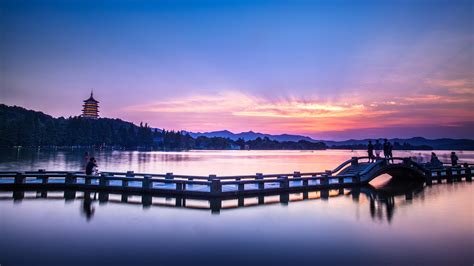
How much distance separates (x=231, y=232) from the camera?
32.9 feet

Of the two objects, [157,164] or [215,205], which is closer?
[215,205]

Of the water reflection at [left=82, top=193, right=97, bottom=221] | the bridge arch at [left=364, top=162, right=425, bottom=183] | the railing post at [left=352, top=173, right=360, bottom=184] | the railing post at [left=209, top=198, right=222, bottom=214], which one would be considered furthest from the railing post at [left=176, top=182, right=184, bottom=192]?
the bridge arch at [left=364, top=162, right=425, bottom=183]

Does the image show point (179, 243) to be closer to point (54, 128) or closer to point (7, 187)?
point (7, 187)

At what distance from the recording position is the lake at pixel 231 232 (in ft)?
24.8

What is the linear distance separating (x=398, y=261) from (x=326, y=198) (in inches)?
377

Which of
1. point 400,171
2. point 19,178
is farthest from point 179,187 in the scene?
point 400,171

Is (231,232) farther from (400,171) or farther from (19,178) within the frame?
(400,171)

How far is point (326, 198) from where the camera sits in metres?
17.0

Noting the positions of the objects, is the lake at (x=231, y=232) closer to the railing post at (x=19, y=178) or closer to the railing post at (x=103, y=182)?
the railing post at (x=103, y=182)

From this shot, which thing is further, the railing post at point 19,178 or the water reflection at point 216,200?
the railing post at point 19,178

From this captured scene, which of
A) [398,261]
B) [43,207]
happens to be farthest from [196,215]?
[398,261]

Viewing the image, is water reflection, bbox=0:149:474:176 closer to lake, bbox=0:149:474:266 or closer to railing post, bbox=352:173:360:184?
railing post, bbox=352:173:360:184

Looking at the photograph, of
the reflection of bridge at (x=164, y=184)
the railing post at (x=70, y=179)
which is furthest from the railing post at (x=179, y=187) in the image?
the railing post at (x=70, y=179)

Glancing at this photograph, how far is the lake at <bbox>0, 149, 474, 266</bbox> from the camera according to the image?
7.57 metres
